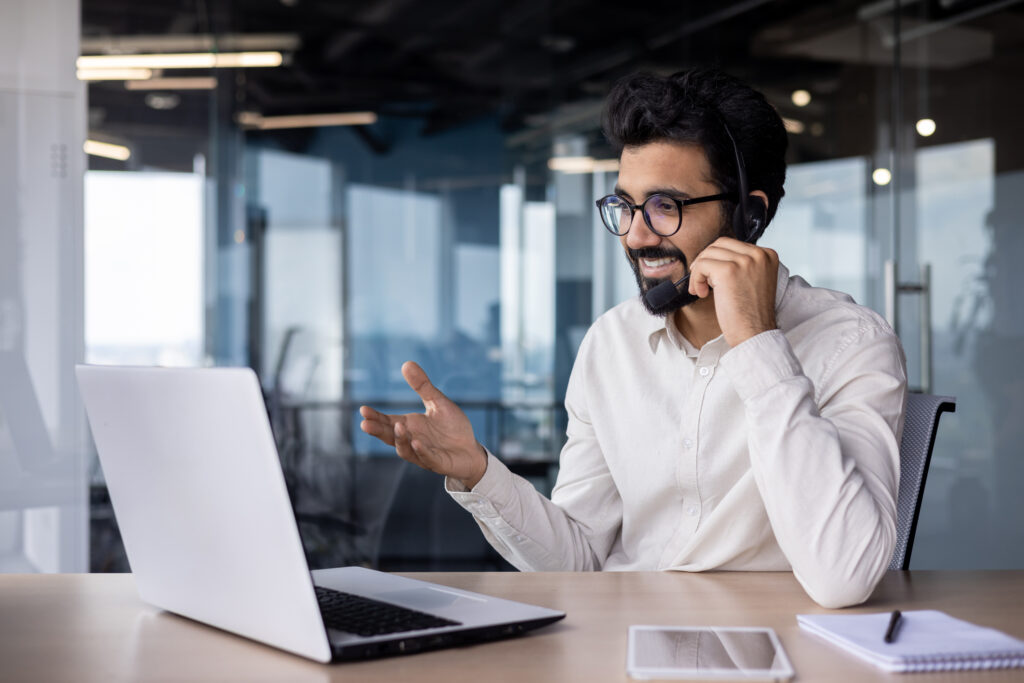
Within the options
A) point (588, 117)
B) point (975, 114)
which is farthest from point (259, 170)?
point (975, 114)

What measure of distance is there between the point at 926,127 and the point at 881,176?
245 millimetres

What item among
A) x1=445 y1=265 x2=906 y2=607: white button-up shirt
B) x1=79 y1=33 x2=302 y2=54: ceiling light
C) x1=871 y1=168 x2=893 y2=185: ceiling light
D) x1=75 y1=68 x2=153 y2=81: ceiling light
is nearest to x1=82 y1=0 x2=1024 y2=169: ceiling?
x1=79 y1=33 x2=302 y2=54: ceiling light

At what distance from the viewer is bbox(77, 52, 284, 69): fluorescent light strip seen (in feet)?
13.5

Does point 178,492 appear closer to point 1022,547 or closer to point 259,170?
point 1022,547

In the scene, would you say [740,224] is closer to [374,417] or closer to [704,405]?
[704,405]

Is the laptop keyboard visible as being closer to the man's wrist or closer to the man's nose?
the man's wrist

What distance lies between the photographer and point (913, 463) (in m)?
1.62

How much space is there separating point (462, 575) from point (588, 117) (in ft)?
11.6

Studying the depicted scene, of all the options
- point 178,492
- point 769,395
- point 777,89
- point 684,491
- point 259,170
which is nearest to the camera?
point 178,492

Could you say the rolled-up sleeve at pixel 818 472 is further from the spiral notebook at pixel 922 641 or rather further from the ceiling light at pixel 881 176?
the ceiling light at pixel 881 176

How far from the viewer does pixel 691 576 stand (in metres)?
1.42

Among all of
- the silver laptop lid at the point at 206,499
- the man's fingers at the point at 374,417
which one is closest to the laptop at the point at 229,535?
the silver laptop lid at the point at 206,499

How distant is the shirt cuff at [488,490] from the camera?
153 centimetres

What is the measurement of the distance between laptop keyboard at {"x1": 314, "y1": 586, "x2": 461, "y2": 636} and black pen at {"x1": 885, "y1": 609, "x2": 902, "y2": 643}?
43 centimetres
